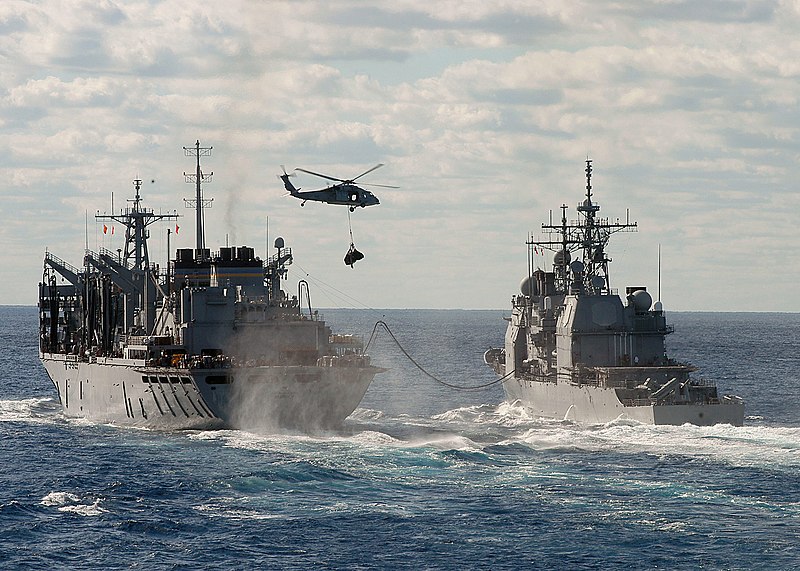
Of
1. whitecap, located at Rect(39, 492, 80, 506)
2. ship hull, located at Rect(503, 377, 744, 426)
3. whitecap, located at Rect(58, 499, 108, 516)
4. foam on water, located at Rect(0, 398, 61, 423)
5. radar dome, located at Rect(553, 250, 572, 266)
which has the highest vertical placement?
radar dome, located at Rect(553, 250, 572, 266)

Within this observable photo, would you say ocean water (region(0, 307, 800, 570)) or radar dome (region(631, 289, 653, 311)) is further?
radar dome (region(631, 289, 653, 311))

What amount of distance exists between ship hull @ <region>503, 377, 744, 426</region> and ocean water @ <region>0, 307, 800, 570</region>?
840mm

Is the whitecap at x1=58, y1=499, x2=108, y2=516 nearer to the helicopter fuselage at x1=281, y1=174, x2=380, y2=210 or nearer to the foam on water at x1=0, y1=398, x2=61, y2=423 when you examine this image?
the helicopter fuselage at x1=281, y1=174, x2=380, y2=210

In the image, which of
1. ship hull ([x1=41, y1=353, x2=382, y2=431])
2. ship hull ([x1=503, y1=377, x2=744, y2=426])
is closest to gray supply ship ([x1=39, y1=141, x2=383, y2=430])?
ship hull ([x1=41, y1=353, x2=382, y2=431])

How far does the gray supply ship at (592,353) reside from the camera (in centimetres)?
6494

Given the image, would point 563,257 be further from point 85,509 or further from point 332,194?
point 85,509

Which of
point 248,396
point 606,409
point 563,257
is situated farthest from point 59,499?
point 563,257

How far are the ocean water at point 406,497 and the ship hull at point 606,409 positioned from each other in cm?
84

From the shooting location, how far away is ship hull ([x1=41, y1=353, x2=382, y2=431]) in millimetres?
64625

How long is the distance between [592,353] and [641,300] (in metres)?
4.79

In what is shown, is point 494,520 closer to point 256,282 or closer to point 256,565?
point 256,565

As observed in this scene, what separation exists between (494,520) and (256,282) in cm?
3600

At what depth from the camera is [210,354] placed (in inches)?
2714

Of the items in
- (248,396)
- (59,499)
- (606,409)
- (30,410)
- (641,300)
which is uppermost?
(641,300)
